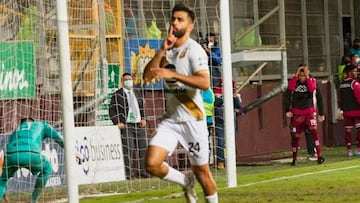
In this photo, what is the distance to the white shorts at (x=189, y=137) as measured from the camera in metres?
10.0

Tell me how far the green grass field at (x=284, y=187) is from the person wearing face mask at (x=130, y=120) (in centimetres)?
129

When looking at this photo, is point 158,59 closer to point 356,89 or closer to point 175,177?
Result: point 175,177

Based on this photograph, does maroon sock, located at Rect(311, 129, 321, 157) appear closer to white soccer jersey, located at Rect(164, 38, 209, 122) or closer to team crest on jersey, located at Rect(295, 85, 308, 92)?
team crest on jersey, located at Rect(295, 85, 308, 92)

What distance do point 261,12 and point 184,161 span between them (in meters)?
8.61

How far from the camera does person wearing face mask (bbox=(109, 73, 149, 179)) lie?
1653cm

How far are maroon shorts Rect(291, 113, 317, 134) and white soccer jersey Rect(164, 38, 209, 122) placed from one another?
9414 millimetres

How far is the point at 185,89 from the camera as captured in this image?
1009 cm

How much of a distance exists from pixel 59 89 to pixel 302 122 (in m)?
6.62

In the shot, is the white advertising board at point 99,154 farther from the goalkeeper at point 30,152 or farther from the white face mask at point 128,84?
the goalkeeper at point 30,152

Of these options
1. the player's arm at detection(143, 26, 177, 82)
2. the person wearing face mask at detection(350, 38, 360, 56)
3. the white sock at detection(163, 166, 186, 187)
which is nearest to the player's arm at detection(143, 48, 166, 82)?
the player's arm at detection(143, 26, 177, 82)

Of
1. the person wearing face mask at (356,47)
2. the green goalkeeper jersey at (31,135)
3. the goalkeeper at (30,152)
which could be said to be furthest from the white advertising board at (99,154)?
the person wearing face mask at (356,47)

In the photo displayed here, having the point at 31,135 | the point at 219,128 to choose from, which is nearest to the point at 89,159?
the point at 31,135

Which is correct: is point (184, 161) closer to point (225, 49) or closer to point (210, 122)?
point (210, 122)

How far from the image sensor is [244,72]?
23.9m
